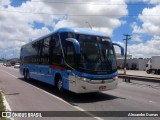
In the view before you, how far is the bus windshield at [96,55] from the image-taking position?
12.3 meters

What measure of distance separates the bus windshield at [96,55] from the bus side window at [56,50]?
1390mm

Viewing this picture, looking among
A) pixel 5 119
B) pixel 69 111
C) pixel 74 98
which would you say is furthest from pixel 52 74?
pixel 5 119

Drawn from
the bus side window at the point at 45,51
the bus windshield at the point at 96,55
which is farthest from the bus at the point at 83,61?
the bus side window at the point at 45,51

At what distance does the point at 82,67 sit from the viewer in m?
12.1

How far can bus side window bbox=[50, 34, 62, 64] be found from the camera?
45.7 ft

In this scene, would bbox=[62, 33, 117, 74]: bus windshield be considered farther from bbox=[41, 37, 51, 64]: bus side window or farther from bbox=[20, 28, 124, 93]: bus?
bbox=[41, 37, 51, 64]: bus side window

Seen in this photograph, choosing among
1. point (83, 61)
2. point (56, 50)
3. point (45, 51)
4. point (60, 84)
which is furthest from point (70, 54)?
point (45, 51)

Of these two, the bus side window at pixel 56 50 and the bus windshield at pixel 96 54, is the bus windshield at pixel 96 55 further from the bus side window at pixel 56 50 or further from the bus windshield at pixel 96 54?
the bus side window at pixel 56 50

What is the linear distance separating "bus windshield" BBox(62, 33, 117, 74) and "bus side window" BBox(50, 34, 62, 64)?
139 centimetres

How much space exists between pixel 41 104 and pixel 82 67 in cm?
231

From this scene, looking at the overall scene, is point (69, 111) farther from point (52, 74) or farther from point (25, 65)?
point (25, 65)

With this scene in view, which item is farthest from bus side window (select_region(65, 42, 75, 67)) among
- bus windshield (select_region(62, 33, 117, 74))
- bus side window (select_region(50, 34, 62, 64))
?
bus side window (select_region(50, 34, 62, 64))

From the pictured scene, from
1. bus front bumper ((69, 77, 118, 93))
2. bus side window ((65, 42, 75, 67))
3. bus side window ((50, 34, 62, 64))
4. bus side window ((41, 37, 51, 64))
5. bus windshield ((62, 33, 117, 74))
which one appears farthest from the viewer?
bus side window ((41, 37, 51, 64))

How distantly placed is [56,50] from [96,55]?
270cm
